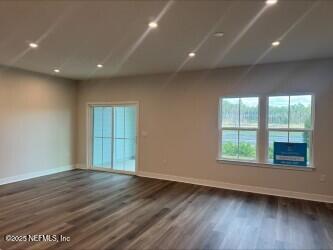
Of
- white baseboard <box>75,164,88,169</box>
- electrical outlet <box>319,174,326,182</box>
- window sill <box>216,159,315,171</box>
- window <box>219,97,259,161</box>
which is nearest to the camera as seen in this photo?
electrical outlet <box>319,174,326,182</box>

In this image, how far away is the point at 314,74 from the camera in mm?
4672

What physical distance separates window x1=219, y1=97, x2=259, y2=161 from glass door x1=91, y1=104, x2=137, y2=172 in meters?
2.45

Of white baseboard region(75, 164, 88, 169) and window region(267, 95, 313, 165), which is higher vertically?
window region(267, 95, 313, 165)

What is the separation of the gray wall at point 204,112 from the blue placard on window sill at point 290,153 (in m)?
0.18

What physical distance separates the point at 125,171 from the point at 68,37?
4.15m

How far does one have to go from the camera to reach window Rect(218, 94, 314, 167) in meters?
4.82

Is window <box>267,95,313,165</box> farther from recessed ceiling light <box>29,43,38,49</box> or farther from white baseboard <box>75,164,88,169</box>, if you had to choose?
white baseboard <box>75,164,88,169</box>

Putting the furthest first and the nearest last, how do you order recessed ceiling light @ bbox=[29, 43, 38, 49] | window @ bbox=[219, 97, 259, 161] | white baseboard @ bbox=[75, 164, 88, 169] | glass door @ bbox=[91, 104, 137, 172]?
white baseboard @ bbox=[75, 164, 88, 169] → glass door @ bbox=[91, 104, 137, 172] → window @ bbox=[219, 97, 259, 161] → recessed ceiling light @ bbox=[29, 43, 38, 49]

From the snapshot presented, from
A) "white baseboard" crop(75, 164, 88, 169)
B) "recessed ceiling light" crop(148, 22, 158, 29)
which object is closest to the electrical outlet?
"recessed ceiling light" crop(148, 22, 158, 29)

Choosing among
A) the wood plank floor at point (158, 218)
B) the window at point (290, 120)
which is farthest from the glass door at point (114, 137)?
the window at point (290, 120)

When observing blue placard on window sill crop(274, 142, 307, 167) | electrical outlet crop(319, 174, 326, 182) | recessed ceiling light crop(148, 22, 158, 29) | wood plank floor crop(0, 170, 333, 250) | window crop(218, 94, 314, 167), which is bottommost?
wood plank floor crop(0, 170, 333, 250)

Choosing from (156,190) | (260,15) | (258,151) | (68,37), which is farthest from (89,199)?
(260,15)

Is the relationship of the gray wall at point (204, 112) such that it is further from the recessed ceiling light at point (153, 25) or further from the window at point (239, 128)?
the recessed ceiling light at point (153, 25)

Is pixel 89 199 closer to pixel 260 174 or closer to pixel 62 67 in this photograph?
pixel 62 67
